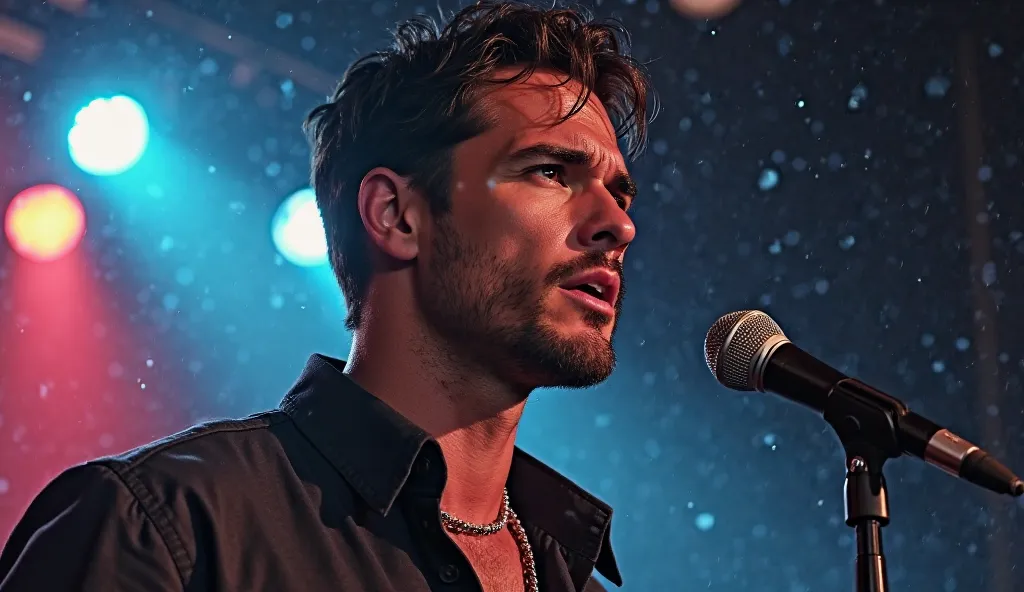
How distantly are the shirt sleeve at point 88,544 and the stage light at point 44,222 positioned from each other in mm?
2285

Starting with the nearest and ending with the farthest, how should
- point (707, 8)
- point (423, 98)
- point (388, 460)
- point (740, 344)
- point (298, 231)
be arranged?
1. point (740, 344)
2. point (388, 460)
3. point (423, 98)
4. point (707, 8)
5. point (298, 231)

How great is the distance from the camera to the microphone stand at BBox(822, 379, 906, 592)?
1.24 m

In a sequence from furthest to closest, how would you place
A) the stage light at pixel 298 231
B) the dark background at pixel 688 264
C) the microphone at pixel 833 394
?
the stage light at pixel 298 231, the dark background at pixel 688 264, the microphone at pixel 833 394

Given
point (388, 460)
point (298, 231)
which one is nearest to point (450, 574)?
point (388, 460)

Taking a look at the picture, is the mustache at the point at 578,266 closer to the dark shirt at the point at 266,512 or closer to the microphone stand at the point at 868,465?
the dark shirt at the point at 266,512

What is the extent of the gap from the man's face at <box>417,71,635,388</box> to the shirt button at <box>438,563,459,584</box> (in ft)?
1.23

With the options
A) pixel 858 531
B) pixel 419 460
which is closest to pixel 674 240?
pixel 419 460

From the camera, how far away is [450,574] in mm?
1533

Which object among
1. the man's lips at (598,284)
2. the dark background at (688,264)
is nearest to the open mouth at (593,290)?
the man's lips at (598,284)

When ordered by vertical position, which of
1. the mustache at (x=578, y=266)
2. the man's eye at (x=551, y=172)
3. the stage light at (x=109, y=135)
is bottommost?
the mustache at (x=578, y=266)

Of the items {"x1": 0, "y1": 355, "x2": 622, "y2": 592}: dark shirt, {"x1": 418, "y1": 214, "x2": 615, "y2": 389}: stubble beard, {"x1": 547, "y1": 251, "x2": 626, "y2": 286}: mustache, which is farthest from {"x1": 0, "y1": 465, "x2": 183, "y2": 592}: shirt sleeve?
{"x1": 547, "y1": 251, "x2": 626, "y2": 286}: mustache

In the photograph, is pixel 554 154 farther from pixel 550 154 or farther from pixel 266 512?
pixel 266 512

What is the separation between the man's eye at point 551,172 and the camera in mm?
1864

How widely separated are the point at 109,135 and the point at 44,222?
0.34 m
